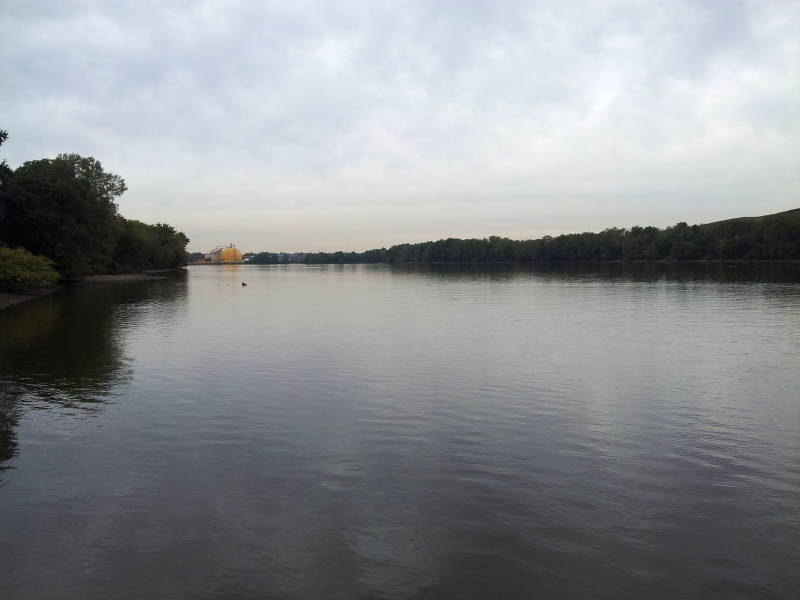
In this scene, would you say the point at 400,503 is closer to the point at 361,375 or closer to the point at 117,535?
the point at 117,535

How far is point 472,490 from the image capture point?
13.0m

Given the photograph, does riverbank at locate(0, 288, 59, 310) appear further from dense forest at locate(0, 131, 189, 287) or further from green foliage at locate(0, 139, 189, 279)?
green foliage at locate(0, 139, 189, 279)

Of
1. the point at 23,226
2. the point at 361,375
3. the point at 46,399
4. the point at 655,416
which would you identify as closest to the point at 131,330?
the point at 46,399

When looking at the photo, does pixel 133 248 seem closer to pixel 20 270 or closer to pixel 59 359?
pixel 20 270

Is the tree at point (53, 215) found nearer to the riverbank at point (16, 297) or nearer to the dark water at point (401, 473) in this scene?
the riverbank at point (16, 297)

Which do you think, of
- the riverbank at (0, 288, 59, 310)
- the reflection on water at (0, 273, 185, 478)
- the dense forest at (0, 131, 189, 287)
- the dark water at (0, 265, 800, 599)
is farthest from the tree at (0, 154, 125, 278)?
the dark water at (0, 265, 800, 599)

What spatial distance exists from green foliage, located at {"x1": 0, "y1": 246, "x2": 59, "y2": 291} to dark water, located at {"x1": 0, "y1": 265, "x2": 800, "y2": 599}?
37.9 meters

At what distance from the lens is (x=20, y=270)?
62.2m

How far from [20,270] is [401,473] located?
64.6 m

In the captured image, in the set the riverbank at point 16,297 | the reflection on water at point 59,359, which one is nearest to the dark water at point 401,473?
the reflection on water at point 59,359

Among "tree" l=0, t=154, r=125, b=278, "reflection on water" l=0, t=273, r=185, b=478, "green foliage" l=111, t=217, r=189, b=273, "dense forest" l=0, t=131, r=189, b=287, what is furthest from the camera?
"green foliage" l=111, t=217, r=189, b=273

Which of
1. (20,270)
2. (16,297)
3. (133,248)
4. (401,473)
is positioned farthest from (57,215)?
(401,473)

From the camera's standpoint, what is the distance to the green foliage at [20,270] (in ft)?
202

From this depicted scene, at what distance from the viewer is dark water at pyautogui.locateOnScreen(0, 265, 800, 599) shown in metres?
9.75
